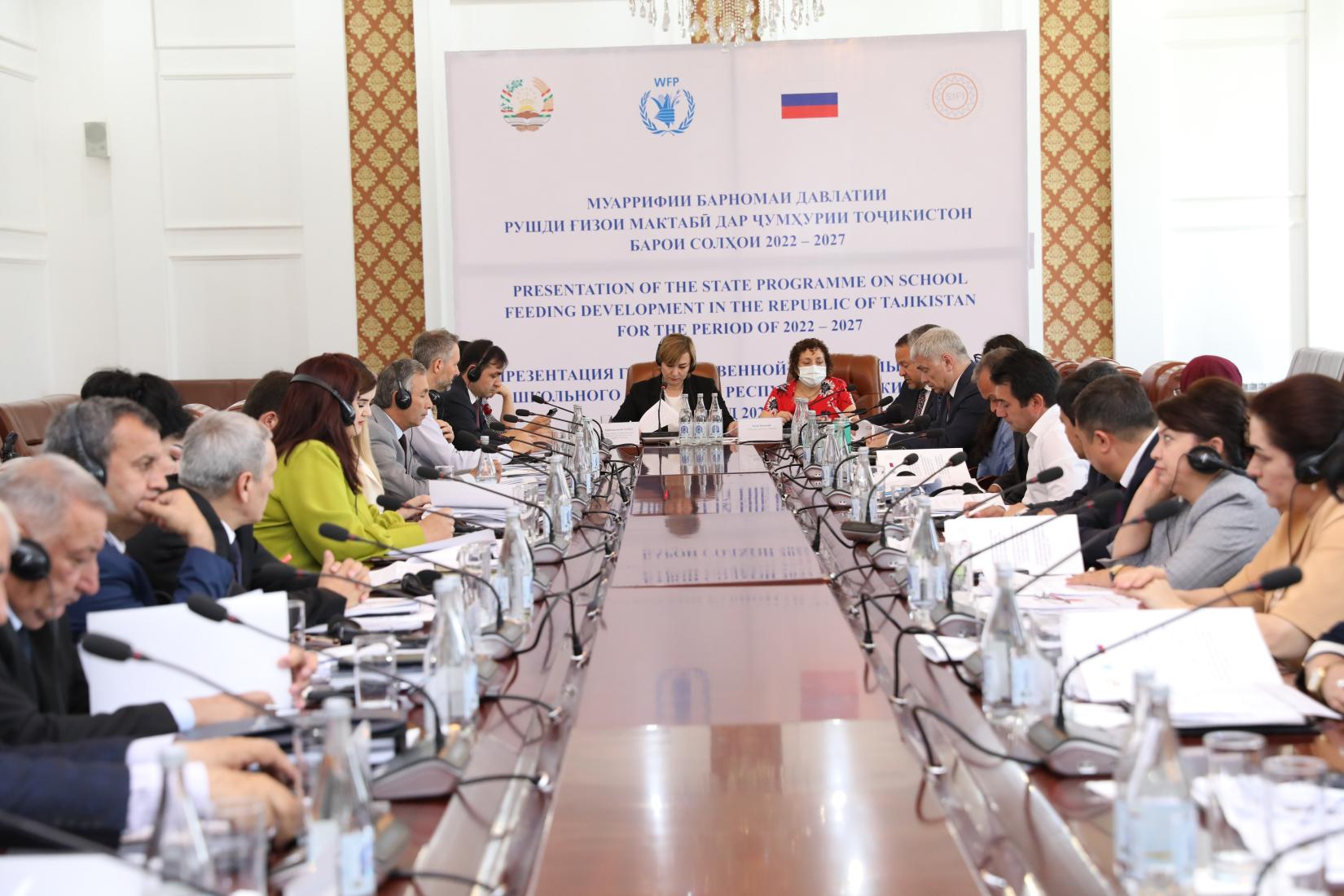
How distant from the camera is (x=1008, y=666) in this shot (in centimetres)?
188

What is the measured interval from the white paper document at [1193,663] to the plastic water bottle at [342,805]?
1.01 meters

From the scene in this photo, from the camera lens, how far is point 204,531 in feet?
8.31

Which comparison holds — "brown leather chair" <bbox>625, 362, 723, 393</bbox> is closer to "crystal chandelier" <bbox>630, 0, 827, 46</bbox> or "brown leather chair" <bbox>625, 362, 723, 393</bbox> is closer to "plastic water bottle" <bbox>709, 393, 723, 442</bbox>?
"plastic water bottle" <bbox>709, 393, 723, 442</bbox>

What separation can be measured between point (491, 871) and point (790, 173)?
20.7 ft

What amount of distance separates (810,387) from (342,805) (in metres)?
5.60

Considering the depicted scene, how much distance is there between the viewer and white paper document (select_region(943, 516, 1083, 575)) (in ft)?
9.12

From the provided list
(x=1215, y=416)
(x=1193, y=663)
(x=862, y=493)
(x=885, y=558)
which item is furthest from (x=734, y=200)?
(x=1193, y=663)

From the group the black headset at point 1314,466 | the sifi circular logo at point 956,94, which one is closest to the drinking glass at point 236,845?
the black headset at point 1314,466

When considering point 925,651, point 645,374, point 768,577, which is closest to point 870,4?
point 645,374

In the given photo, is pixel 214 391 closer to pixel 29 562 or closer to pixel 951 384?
pixel 951 384

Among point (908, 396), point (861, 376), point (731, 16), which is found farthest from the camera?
point (731, 16)

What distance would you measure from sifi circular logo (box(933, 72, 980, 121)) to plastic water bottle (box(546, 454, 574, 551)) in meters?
4.44

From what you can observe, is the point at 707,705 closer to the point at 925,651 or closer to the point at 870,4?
the point at 925,651

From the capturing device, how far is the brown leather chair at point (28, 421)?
5.96 meters
